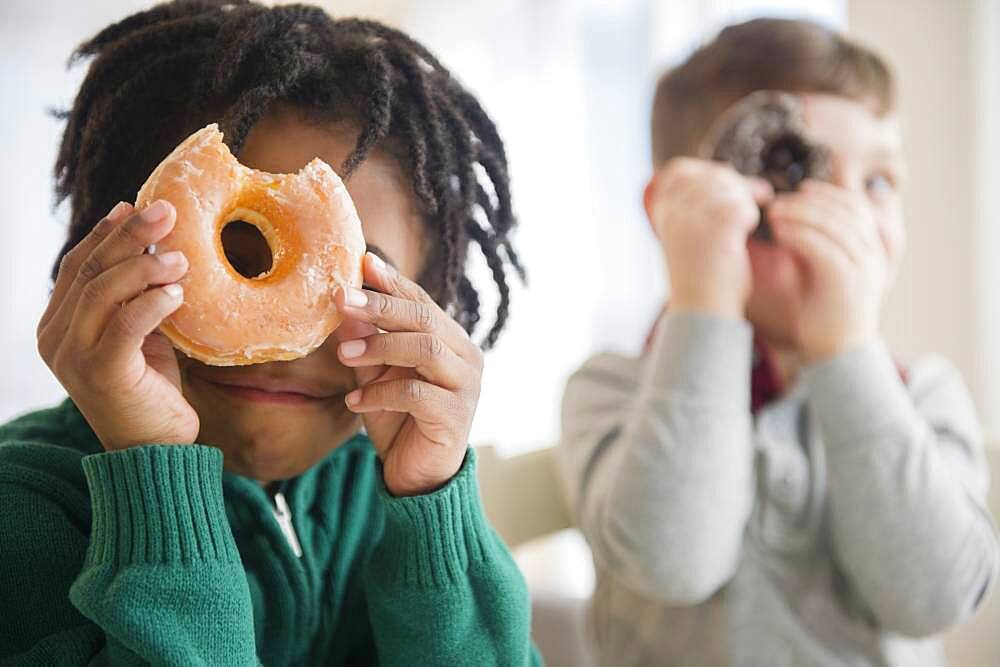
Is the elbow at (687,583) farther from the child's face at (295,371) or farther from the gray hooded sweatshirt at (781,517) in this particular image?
the child's face at (295,371)

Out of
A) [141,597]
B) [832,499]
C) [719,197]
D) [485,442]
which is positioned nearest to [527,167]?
[719,197]

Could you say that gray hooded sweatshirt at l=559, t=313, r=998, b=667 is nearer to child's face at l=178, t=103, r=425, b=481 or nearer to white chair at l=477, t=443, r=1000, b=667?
white chair at l=477, t=443, r=1000, b=667

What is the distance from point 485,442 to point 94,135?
35 cm

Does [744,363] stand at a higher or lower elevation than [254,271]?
lower

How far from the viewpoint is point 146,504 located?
1.29 feet

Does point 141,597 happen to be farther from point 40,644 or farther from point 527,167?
point 527,167

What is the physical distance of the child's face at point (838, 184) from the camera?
79 centimetres

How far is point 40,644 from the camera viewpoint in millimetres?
420

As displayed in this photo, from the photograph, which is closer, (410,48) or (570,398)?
(410,48)

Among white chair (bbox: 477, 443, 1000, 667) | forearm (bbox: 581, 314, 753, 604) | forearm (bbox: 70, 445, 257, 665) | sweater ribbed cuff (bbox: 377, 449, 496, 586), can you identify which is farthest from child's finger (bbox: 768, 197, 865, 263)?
forearm (bbox: 70, 445, 257, 665)

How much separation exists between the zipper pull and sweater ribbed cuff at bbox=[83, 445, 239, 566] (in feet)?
0.38

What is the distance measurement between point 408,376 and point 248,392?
0.08m

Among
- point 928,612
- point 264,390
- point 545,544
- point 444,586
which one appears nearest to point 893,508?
point 928,612

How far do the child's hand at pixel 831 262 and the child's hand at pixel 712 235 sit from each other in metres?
0.03
